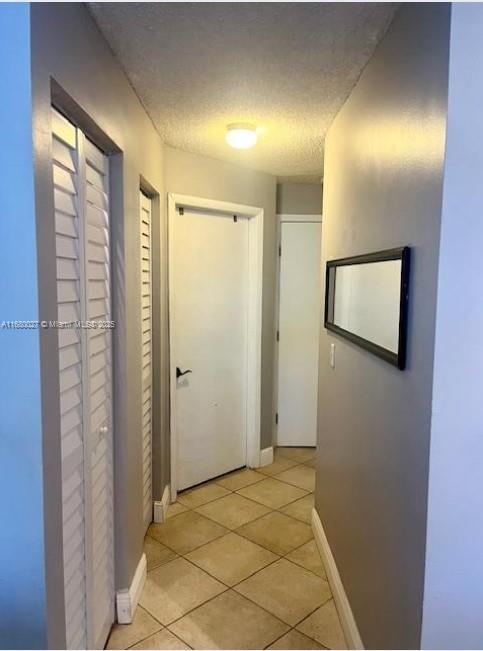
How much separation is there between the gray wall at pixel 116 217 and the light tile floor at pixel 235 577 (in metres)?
0.24

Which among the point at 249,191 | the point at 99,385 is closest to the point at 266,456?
the point at 249,191

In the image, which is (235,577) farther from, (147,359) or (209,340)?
(209,340)

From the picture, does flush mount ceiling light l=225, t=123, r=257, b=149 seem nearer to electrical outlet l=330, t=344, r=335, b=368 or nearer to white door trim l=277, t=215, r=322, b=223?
electrical outlet l=330, t=344, r=335, b=368

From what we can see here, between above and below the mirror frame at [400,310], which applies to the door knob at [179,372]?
below

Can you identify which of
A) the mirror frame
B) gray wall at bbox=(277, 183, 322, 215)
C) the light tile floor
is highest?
gray wall at bbox=(277, 183, 322, 215)

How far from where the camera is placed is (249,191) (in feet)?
11.7

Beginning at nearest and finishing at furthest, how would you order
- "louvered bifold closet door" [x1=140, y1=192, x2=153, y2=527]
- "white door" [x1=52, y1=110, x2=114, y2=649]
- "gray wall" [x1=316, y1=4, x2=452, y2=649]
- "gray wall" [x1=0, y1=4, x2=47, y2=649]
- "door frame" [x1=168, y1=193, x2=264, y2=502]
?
"gray wall" [x1=0, y1=4, x2=47, y2=649]
"gray wall" [x1=316, y1=4, x2=452, y2=649]
"white door" [x1=52, y1=110, x2=114, y2=649]
"louvered bifold closet door" [x1=140, y1=192, x2=153, y2=527]
"door frame" [x1=168, y1=193, x2=264, y2=502]

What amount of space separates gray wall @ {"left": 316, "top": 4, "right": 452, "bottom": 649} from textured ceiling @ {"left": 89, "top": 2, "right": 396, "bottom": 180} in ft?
0.41

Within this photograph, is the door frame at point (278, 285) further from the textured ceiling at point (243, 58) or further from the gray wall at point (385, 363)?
the gray wall at point (385, 363)

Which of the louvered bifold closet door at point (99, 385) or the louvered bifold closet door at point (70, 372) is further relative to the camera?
the louvered bifold closet door at point (99, 385)

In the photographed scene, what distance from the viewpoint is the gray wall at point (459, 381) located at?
3.68ft

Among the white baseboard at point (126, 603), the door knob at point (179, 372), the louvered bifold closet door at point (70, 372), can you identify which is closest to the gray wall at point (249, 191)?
the door knob at point (179, 372)

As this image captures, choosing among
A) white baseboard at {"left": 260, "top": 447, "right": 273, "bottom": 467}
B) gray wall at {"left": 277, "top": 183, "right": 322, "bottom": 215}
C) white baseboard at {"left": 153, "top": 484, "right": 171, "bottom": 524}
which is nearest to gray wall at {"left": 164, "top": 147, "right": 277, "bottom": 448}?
white baseboard at {"left": 260, "top": 447, "right": 273, "bottom": 467}

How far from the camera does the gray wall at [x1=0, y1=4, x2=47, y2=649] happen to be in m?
1.09
